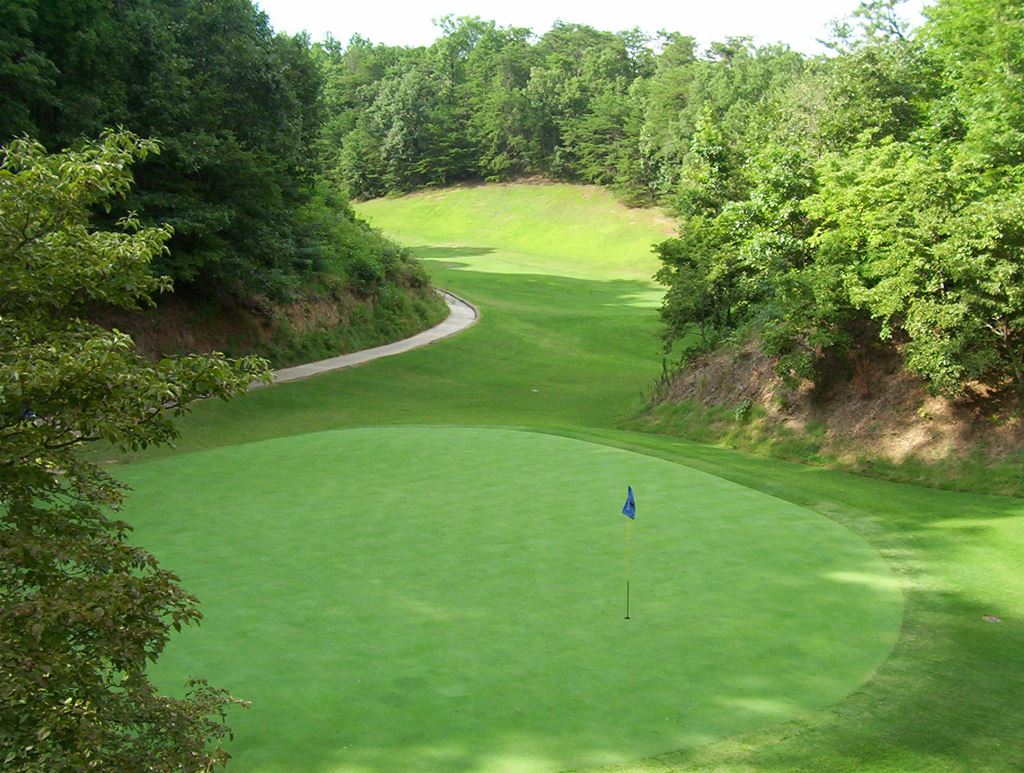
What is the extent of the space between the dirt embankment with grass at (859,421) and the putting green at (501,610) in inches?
235

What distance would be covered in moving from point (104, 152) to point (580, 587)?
652 cm

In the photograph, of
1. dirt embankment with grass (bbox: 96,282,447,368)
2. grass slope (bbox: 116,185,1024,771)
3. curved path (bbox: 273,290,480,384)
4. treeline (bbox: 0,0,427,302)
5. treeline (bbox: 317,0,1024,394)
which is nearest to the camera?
grass slope (bbox: 116,185,1024,771)

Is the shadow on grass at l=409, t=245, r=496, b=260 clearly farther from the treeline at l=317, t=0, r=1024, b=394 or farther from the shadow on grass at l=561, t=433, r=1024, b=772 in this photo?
the shadow on grass at l=561, t=433, r=1024, b=772

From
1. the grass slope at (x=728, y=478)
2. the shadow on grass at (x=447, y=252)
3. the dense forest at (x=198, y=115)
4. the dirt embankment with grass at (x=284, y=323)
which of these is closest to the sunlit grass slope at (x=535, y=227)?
the shadow on grass at (x=447, y=252)

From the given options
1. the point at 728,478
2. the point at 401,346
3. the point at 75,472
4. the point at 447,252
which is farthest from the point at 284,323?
the point at 447,252

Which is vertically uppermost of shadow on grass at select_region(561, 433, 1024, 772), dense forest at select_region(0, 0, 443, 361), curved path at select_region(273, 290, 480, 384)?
dense forest at select_region(0, 0, 443, 361)

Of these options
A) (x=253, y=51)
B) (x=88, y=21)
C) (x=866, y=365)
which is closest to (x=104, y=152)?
(x=866, y=365)

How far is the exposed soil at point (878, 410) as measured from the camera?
60.8 ft

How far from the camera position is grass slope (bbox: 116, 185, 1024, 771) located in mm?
7145

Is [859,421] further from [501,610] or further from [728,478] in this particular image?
[501,610]

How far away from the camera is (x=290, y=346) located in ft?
110

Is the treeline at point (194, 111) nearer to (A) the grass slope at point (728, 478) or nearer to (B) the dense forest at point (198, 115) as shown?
(B) the dense forest at point (198, 115)

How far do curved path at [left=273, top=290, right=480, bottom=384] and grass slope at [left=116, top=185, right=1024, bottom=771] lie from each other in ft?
2.49

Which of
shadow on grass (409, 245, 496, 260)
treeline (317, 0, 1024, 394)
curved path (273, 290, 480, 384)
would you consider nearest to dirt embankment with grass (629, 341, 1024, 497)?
treeline (317, 0, 1024, 394)
